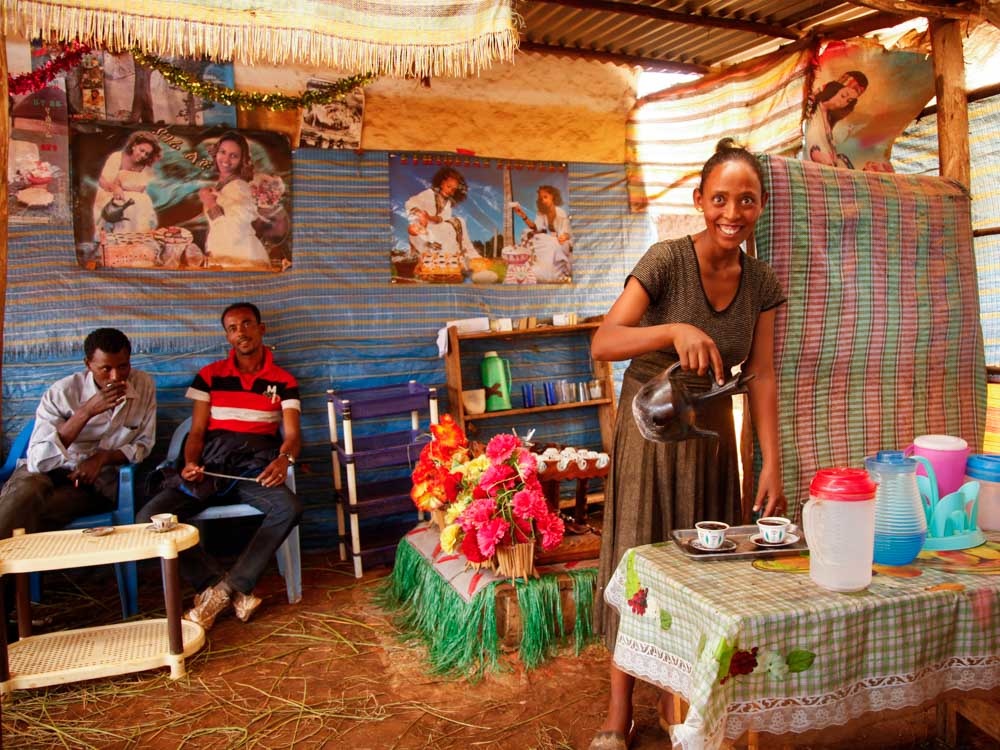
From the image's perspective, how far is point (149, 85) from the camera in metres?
5.09

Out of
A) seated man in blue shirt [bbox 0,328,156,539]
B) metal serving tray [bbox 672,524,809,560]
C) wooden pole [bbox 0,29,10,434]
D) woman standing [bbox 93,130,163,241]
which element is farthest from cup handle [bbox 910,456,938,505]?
woman standing [bbox 93,130,163,241]

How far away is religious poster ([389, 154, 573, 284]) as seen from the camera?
5836 millimetres

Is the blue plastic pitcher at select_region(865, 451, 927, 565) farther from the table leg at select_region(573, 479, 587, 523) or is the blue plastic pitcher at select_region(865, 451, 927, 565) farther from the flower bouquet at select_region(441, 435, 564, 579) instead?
the table leg at select_region(573, 479, 587, 523)

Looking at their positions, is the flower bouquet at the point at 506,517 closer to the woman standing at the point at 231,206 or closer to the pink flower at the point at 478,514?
the pink flower at the point at 478,514

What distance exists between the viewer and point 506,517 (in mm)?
3688

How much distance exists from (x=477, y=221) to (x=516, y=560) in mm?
3164

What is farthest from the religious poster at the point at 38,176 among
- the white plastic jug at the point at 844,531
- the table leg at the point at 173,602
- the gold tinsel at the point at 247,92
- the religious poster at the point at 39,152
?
the white plastic jug at the point at 844,531

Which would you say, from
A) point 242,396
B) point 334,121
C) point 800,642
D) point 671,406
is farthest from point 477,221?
point 800,642

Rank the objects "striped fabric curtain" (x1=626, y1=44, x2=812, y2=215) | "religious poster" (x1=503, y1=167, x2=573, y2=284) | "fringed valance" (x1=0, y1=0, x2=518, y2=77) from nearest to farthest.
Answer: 1. "fringed valance" (x1=0, y1=0, x2=518, y2=77)
2. "striped fabric curtain" (x1=626, y1=44, x2=812, y2=215)
3. "religious poster" (x1=503, y1=167, x2=573, y2=284)

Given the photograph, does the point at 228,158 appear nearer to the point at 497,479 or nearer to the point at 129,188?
the point at 129,188

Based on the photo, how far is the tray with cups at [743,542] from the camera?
1999mm

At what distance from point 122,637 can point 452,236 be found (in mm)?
3559

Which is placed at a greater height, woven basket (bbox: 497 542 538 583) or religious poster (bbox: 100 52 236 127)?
religious poster (bbox: 100 52 236 127)

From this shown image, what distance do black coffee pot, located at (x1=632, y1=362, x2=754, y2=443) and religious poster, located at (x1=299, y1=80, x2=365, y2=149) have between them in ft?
13.3
